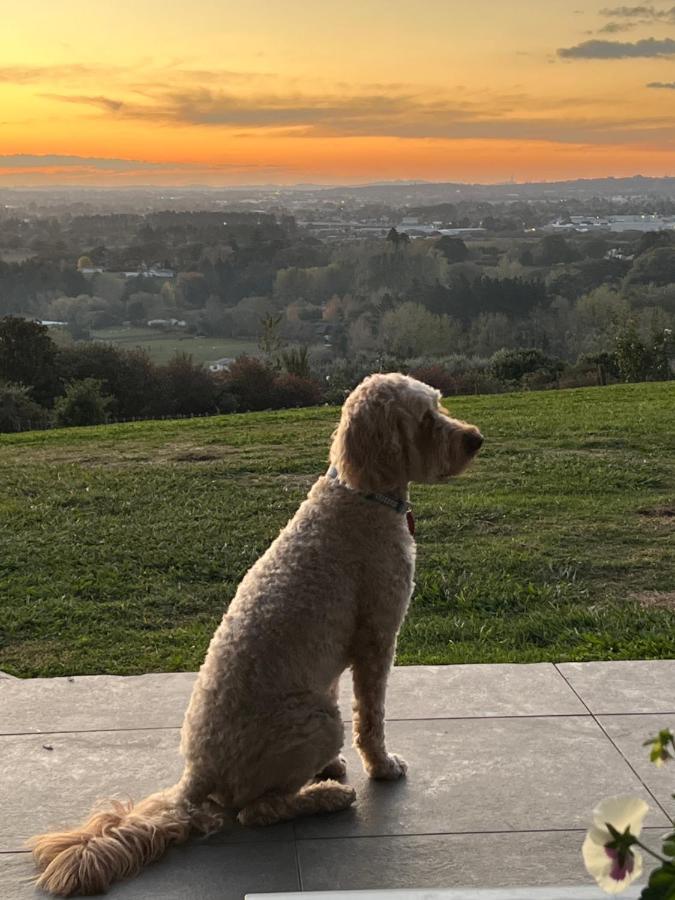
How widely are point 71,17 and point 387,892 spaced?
18180 millimetres

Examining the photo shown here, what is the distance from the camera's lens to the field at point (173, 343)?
23.1m

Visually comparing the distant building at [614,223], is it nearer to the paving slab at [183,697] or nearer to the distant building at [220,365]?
the distant building at [220,365]

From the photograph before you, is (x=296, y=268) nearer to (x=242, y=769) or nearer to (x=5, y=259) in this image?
(x=5, y=259)

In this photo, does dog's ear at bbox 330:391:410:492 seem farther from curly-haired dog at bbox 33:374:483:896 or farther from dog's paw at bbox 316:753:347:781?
dog's paw at bbox 316:753:347:781

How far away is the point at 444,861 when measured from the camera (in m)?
3.41

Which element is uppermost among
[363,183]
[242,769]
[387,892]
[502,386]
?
[363,183]

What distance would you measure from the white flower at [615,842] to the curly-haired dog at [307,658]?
196 centimetres

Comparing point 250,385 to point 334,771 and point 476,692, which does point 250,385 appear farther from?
point 334,771

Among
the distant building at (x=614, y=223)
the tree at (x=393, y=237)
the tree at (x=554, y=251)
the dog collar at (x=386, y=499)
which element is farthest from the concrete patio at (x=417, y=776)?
the distant building at (x=614, y=223)

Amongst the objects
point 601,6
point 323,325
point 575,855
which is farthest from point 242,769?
point 323,325

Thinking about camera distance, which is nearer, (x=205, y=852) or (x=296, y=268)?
(x=205, y=852)

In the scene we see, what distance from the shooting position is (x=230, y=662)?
3.50 m

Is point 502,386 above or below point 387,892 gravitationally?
below

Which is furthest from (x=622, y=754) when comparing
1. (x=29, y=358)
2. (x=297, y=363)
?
(x=29, y=358)
